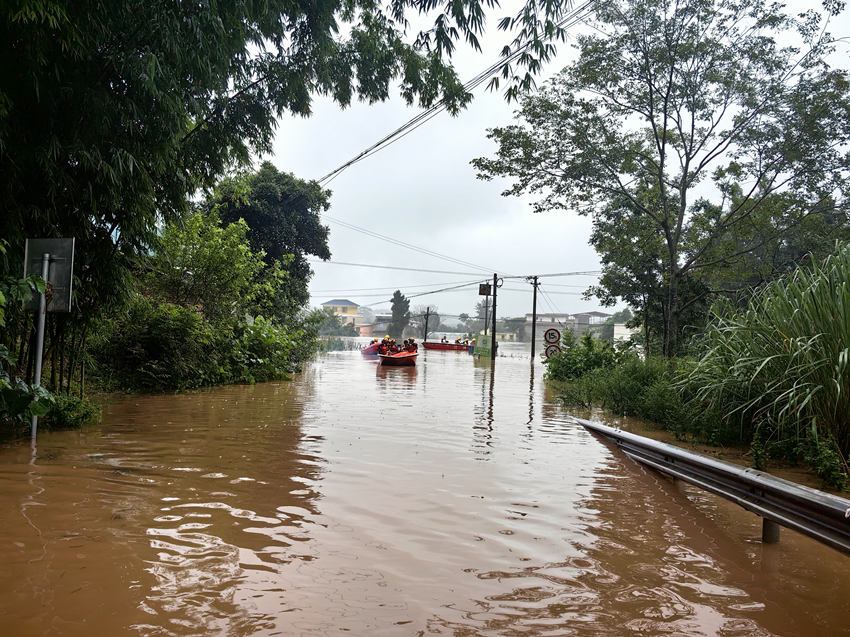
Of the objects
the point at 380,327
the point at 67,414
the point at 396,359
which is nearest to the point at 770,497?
the point at 67,414

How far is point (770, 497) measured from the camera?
12.3 feet

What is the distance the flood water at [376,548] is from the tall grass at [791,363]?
1786 millimetres

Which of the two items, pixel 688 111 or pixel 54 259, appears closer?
pixel 54 259

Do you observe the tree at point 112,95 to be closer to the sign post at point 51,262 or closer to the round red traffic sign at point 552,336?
the sign post at point 51,262

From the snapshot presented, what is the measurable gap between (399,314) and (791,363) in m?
74.9

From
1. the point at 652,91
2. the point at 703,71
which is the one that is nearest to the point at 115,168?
the point at 652,91

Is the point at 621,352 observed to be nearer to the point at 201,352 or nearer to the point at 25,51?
the point at 201,352

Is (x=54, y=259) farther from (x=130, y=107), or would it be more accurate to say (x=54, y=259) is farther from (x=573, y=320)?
(x=573, y=320)

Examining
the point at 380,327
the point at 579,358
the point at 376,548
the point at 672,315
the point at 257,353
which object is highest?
the point at 380,327

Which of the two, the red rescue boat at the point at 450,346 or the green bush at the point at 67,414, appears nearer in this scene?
the green bush at the point at 67,414

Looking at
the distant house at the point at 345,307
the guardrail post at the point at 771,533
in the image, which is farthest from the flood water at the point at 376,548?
the distant house at the point at 345,307

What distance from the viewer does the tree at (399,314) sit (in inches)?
3164

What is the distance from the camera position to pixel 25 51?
533cm

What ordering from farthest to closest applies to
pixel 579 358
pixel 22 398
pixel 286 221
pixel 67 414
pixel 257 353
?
pixel 286 221 < pixel 579 358 < pixel 257 353 < pixel 67 414 < pixel 22 398
